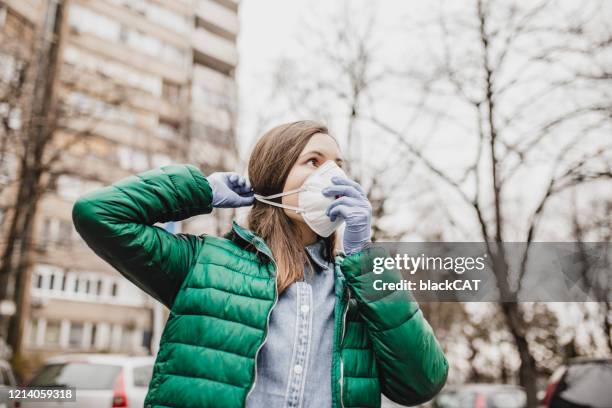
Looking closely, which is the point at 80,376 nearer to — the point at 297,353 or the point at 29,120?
the point at 297,353

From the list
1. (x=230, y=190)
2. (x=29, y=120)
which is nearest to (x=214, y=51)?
(x=29, y=120)

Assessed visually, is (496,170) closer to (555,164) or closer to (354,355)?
(555,164)

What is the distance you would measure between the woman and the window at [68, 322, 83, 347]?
107 ft

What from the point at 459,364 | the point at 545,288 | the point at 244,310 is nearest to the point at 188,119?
the point at 545,288

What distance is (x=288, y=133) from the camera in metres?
1.99

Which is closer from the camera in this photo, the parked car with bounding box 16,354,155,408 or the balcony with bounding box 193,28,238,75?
the parked car with bounding box 16,354,155,408

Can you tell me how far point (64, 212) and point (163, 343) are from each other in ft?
107

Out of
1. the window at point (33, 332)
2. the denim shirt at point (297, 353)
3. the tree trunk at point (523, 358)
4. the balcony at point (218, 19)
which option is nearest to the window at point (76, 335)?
the window at point (33, 332)

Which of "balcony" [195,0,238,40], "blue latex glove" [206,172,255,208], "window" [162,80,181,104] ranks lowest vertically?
"blue latex glove" [206,172,255,208]

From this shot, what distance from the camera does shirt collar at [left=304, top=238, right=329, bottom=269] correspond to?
1.91 meters

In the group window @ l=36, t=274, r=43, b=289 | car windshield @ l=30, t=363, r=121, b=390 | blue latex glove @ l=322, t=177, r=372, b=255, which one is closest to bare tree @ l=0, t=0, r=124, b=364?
Result: car windshield @ l=30, t=363, r=121, b=390

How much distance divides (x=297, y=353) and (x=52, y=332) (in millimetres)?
32772

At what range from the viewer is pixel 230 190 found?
2.01m

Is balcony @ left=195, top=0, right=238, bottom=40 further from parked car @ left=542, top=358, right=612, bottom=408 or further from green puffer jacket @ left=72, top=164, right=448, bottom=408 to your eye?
green puffer jacket @ left=72, top=164, right=448, bottom=408
